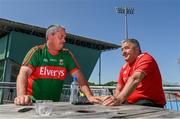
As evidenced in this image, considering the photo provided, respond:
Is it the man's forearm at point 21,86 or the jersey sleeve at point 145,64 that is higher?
the jersey sleeve at point 145,64

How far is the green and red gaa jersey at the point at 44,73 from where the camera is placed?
2678mm

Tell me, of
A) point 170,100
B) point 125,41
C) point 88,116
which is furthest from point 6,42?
point 88,116

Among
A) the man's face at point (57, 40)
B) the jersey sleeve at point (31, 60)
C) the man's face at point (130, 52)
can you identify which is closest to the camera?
the jersey sleeve at point (31, 60)

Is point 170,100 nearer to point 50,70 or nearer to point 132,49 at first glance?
point 132,49

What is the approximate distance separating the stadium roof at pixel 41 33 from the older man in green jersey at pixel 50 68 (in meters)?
16.5

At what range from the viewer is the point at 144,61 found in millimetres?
2707

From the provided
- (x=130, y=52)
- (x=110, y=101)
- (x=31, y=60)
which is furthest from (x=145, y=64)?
(x=31, y=60)

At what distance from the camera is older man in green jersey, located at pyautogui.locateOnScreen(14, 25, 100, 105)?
2656 millimetres

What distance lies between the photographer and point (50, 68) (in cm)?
273

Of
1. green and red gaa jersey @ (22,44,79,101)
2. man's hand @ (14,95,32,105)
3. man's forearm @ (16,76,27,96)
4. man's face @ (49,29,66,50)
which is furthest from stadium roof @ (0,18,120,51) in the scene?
man's hand @ (14,95,32,105)

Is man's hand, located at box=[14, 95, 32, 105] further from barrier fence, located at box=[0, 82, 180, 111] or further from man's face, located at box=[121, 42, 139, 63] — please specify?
barrier fence, located at box=[0, 82, 180, 111]

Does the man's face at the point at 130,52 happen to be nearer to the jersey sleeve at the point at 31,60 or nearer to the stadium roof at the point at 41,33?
the jersey sleeve at the point at 31,60

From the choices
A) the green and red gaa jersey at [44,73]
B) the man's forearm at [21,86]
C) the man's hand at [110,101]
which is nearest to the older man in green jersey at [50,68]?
Result: the green and red gaa jersey at [44,73]

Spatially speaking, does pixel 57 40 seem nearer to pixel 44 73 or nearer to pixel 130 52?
pixel 44 73
